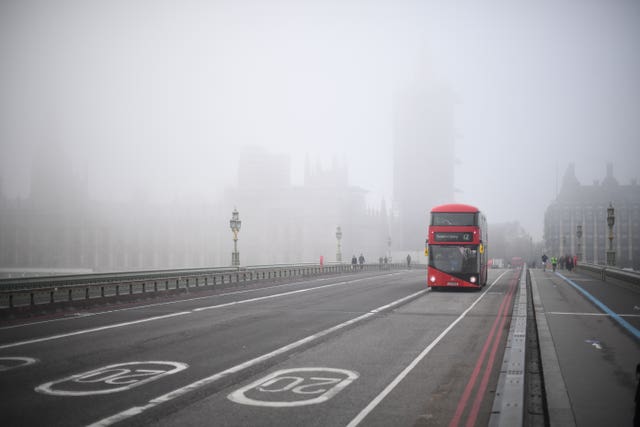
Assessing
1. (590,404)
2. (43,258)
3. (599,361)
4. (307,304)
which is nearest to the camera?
(590,404)

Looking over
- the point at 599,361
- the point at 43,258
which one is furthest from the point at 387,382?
the point at 43,258

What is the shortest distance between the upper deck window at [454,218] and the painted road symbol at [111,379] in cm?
2220

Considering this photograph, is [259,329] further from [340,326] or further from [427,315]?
[427,315]

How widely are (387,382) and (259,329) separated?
6829 millimetres

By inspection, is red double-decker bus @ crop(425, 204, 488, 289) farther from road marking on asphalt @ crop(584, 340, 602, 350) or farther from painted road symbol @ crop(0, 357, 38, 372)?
painted road symbol @ crop(0, 357, 38, 372)

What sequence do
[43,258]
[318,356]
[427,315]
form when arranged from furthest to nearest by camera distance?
1. [43,258]
2. [427,315]
3. [318,356]

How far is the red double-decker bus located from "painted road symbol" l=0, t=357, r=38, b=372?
22166 mm

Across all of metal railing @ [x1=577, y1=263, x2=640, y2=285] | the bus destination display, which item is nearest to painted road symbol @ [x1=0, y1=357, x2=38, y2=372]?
the bus destination display

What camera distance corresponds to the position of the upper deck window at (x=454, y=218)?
3103 centimetres

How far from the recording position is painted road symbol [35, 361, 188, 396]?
911 cm

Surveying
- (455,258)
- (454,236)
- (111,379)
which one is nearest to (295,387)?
(111,379)

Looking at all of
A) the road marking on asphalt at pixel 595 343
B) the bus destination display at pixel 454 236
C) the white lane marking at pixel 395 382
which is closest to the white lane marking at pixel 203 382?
the white lane marking at pixel 395 382

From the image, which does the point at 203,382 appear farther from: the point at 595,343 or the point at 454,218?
the point at 454,218

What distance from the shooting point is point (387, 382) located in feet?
31.8
